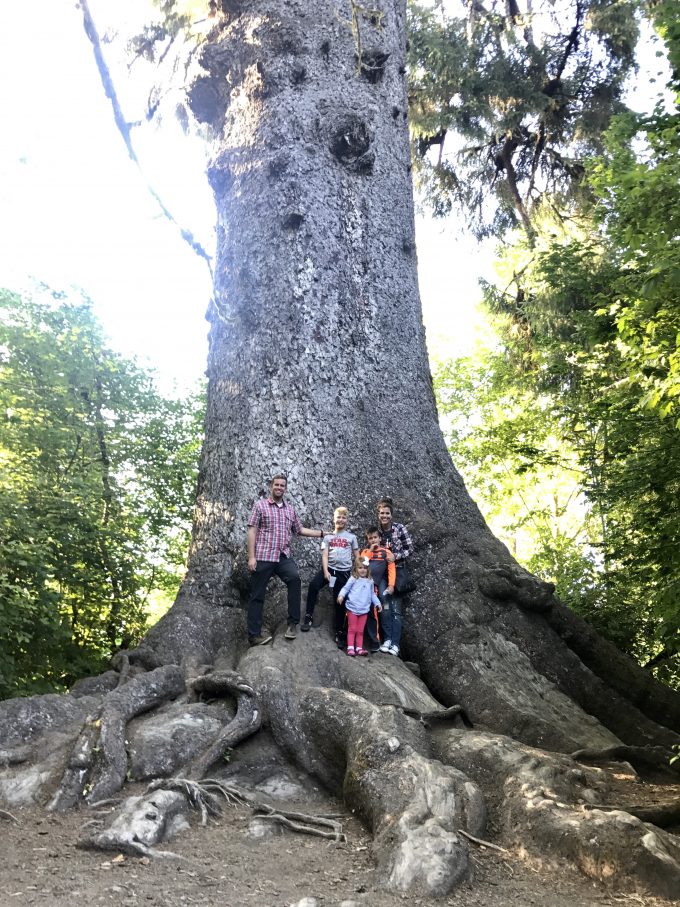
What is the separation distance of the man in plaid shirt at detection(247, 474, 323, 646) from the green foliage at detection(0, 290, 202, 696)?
2174 mm

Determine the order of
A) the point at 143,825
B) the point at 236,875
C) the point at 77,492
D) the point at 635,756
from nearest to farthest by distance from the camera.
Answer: the point at 236,875 → the point at 143,825 → the point at 635,756 → the point at 77,492

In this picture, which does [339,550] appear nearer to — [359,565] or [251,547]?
[359,565]

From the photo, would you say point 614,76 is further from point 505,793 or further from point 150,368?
point 505,793

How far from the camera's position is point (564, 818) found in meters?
3.70

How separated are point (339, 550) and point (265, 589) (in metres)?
0.64

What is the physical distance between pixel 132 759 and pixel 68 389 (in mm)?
8155

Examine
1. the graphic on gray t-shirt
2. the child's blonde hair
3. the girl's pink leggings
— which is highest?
the graphic on gray t-shirt

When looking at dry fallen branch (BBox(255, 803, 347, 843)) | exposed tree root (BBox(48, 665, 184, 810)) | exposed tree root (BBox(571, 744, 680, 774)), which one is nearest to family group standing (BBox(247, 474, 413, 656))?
exposed tree root (BBox(48, 665, 184, 810))

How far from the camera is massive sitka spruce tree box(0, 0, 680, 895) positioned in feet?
13.0

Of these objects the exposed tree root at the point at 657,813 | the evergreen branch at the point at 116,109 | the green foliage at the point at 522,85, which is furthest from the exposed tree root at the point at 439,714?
the green foliage at the point at 522,85

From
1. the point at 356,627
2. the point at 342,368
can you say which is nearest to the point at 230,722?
the point at 356,627

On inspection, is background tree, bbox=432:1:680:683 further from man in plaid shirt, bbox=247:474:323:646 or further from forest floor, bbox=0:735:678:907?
man in plaid shirt, bbox=247:474:323:646

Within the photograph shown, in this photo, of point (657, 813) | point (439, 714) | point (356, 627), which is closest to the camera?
point (657, 813)

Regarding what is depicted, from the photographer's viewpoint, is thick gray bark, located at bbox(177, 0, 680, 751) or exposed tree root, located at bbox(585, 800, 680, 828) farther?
thick gray bark, located at bbox(177, 0, 680, 751)
